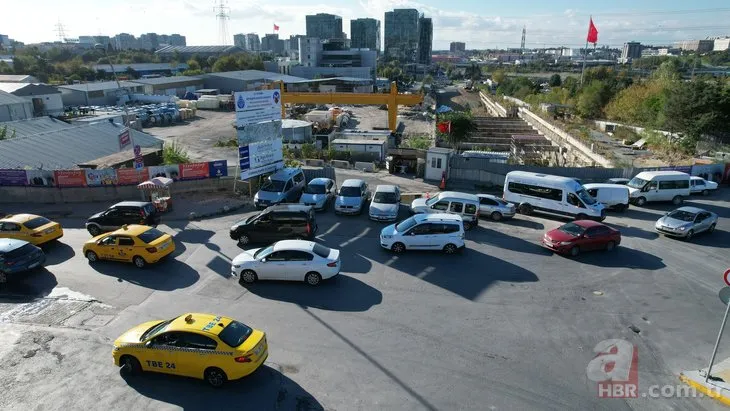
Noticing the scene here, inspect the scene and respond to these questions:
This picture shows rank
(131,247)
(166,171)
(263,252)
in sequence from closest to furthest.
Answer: (263,252) < (131,247) < (166,171)

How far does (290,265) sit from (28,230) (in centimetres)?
1077

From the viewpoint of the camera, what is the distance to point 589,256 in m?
16.8

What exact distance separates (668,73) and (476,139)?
1371 inches

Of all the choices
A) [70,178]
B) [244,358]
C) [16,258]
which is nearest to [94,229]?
[16,258]

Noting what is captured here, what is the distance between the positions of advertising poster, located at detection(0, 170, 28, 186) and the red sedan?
2626 centimetres

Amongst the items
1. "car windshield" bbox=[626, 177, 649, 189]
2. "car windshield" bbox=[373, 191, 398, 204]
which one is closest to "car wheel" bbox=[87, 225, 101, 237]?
"car windshield" bbox=[373, 191, 398, 204]

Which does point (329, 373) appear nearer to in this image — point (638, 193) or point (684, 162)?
point (638, 193)

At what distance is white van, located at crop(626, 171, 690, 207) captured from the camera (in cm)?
2344

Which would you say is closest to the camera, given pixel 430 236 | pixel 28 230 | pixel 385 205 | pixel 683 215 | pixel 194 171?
pixel 430 236

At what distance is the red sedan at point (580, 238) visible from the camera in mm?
16516

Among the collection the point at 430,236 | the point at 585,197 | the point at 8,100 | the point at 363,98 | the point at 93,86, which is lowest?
the point at 430,236

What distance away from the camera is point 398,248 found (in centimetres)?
1670

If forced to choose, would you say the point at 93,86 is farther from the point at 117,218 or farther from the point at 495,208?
the point at 495,208

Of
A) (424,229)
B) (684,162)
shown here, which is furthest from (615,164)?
(424,229)
